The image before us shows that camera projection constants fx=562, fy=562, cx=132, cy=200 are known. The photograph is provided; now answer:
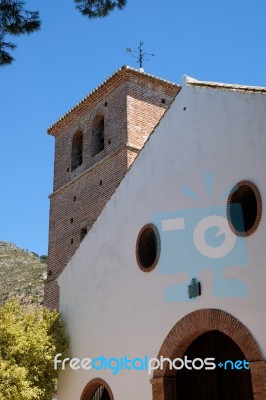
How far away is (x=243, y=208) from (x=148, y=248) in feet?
7.99

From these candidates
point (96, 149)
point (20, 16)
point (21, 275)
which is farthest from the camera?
point (21, 275)

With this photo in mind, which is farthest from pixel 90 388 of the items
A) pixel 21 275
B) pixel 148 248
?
pixel 21 275

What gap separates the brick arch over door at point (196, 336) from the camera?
828 cm

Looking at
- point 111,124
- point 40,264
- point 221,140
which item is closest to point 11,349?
point 221,140

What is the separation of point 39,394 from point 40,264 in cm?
3793

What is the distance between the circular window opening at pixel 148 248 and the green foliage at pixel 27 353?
8.90ft

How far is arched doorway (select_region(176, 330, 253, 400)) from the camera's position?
902 cm

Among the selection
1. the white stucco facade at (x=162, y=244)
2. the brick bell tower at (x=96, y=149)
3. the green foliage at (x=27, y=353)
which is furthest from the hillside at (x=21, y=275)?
the white stucco facade at (x=162, y=244)

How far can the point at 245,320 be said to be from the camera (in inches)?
340

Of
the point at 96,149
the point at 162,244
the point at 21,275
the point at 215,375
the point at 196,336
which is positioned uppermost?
the point at 21,275

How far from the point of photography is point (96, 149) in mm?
19047

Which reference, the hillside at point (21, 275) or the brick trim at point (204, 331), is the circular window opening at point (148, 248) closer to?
the brick trim at point (204, 331)

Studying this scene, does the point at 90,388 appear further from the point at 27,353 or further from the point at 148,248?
the point at 148,248

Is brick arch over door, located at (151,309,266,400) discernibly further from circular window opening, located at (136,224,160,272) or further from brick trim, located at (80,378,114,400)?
brick trim, located at (80,378,114,400)
